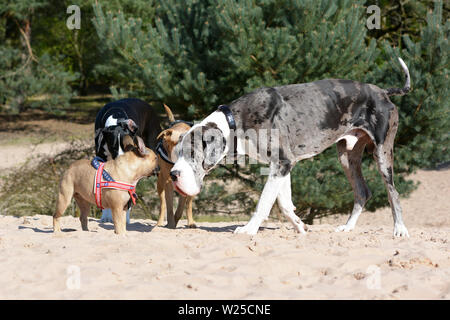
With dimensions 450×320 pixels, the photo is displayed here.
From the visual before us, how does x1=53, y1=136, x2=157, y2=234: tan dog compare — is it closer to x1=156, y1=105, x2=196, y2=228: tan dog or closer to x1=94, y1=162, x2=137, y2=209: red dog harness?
x1=94, y1=162, x2=137, y2=209: red dog harness

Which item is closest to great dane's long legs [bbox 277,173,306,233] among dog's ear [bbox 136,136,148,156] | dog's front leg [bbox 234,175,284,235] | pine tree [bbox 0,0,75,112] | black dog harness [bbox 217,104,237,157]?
dog's front leg [bbox 234,175,284,235]

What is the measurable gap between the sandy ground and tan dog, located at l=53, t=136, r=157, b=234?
29 centimetres

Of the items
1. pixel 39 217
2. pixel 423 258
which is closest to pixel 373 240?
pixel 423 258

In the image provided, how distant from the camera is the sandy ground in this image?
3699 millimetres

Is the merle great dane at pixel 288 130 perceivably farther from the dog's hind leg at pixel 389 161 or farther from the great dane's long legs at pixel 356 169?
the great dane's long legs at pixel 356 169

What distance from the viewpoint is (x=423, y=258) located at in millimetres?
4500

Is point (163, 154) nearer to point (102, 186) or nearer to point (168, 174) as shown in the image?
point (168, 174)

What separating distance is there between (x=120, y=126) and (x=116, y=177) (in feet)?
3.04

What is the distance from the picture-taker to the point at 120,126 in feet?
20.2

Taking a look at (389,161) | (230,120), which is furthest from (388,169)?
(230,120)

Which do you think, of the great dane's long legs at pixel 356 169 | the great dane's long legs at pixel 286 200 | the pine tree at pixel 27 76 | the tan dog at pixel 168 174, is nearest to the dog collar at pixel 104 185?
the tan dog at pixel 168 174

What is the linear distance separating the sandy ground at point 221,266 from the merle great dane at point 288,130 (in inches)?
19.9
